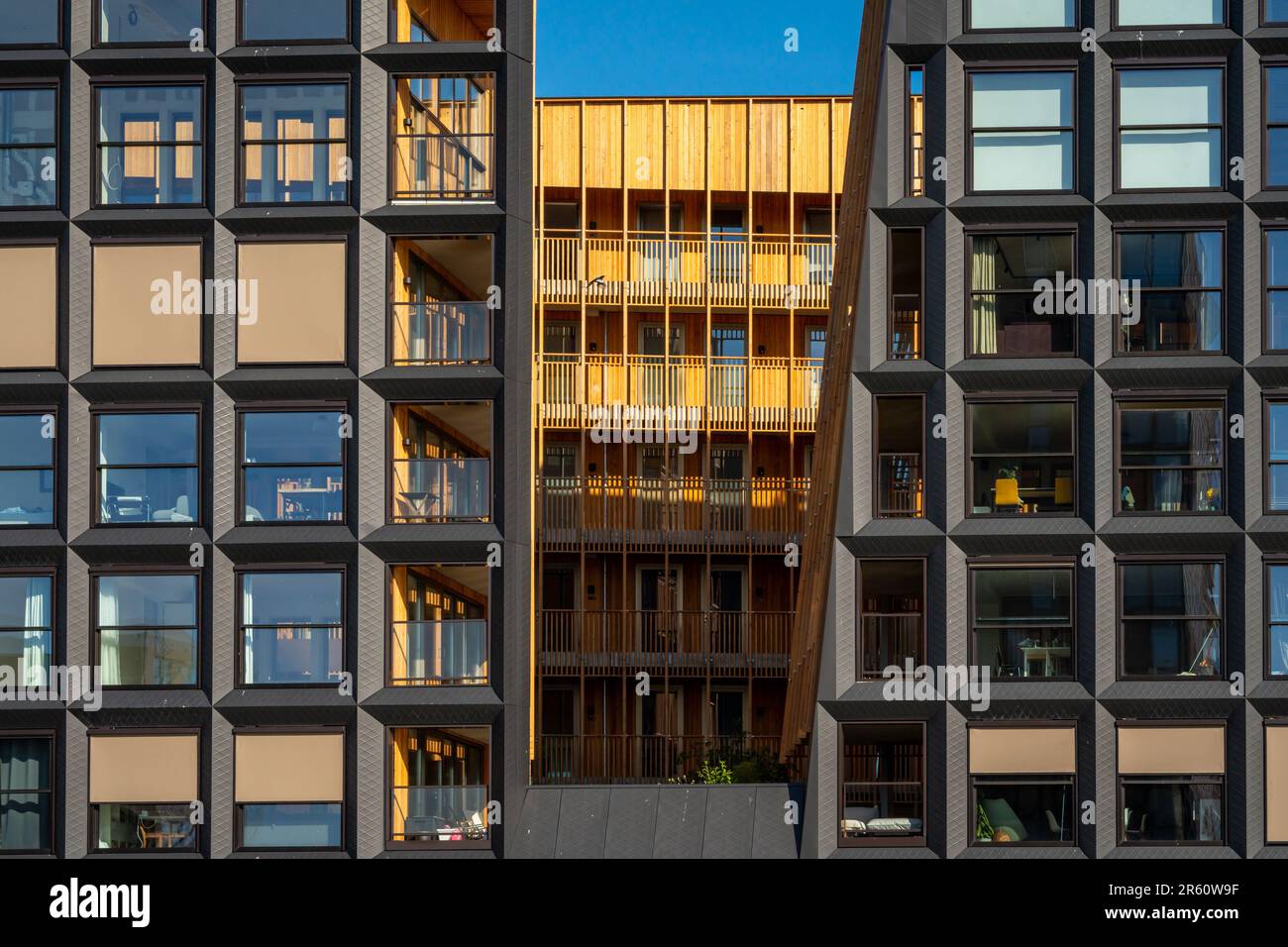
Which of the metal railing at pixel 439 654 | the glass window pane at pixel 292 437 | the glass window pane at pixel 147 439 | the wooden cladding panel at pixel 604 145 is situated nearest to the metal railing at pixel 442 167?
the glass window pane at pixel 292 437

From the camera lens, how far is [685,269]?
52.8 meters

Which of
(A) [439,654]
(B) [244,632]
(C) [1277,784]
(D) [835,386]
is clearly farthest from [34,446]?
(C) [1277,784]

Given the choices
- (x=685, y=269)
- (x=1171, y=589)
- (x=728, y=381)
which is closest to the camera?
(x=1171, y=589)

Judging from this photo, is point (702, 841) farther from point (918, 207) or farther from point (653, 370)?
point (653, 370)

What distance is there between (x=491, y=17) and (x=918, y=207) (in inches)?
343

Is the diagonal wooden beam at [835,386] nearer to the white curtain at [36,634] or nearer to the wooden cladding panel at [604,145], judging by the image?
the white curtain at [36,634]

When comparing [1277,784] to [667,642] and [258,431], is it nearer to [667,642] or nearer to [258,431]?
[258,431]

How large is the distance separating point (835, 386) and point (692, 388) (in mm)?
16843

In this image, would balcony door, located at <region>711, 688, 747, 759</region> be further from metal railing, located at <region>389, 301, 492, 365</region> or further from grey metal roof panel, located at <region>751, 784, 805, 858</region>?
metal railing, located at <region>389, 301, 492, 365</region>

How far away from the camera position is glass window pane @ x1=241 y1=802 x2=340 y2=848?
33.5m

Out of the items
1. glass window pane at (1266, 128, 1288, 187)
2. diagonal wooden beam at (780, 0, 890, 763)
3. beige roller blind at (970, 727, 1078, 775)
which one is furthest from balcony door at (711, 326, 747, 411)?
beige roller blind at (970, 727, 1078, 775)

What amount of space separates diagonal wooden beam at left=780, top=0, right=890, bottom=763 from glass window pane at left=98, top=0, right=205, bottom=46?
10644 mm

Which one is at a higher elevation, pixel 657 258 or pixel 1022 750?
pixel 657 258
